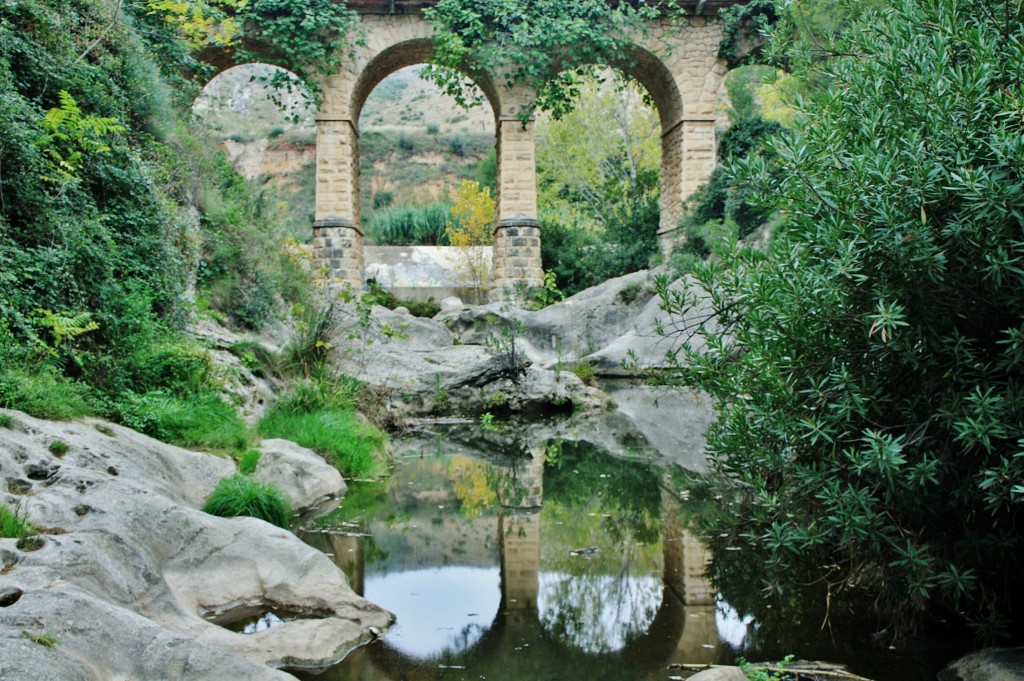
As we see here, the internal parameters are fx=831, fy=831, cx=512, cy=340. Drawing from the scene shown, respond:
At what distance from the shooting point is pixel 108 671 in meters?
2.46

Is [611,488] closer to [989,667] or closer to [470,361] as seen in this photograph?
[989,667]

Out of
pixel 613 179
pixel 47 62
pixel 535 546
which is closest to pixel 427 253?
pixel 613 179

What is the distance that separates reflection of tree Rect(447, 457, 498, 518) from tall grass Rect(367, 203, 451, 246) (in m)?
19.0

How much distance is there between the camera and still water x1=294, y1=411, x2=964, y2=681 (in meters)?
3.34

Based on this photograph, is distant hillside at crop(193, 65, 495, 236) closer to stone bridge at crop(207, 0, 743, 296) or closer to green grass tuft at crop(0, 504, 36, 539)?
stone bridge at crop(207, 0, 743, 296)

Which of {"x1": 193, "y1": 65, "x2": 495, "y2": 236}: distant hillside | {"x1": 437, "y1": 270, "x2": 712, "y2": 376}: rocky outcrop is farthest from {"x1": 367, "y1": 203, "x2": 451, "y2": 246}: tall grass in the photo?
{"x1": 193, "y1": 65, "x2": 495, "y2": 236}: distant hillside

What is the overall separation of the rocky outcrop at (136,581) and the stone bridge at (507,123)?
13.9 m

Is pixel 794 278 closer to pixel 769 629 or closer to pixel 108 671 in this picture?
pixel 769 629

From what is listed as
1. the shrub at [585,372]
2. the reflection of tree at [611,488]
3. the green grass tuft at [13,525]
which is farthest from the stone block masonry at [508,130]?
the green grass tuft at [13,525]

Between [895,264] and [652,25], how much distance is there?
17.5 m

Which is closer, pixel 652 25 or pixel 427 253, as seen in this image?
pixel 652 25

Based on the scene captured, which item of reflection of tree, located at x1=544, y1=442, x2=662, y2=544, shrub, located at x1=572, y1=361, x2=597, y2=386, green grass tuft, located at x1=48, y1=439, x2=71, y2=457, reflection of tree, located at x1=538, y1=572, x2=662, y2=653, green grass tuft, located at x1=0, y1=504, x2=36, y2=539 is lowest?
reflection of tree, located at x1=538, y1=572, x2=662, y2=653

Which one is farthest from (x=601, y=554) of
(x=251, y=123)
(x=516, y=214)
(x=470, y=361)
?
(x=251, y=123)

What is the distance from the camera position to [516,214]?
18.7 meters
